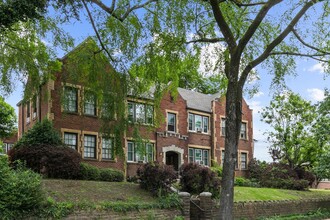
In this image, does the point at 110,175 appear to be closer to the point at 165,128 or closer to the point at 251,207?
the point at 251,207

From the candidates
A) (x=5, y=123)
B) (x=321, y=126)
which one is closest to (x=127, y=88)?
(x=321, y=126)

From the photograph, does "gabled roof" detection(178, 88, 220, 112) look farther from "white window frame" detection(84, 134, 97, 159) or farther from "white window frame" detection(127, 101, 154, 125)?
"white window frame" detection(127, 101, 154, 125)

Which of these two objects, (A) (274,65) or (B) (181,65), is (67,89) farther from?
(A) (274,65)

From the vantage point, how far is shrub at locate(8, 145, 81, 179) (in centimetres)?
2209

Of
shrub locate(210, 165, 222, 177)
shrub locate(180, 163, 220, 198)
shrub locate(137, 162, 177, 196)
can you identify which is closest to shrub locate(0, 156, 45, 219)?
shrub locate(137, 162, 177, 196)

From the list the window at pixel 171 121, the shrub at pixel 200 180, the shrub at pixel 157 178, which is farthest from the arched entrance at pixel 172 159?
the shrub at pixel 157 178

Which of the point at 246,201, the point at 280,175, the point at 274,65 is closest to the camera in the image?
the point at 274,65

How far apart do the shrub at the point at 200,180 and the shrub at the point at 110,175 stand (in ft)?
17.7

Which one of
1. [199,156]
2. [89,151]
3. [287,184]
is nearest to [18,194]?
[89,151]

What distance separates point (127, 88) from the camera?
1408 centimetres

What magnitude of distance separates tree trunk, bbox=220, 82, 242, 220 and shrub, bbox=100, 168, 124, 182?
512 inches

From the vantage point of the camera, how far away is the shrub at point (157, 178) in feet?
65.4

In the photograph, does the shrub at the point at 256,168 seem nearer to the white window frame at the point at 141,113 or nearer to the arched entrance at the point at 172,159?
the arched entrance at the point at 172,159

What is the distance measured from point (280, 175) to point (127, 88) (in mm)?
23073
